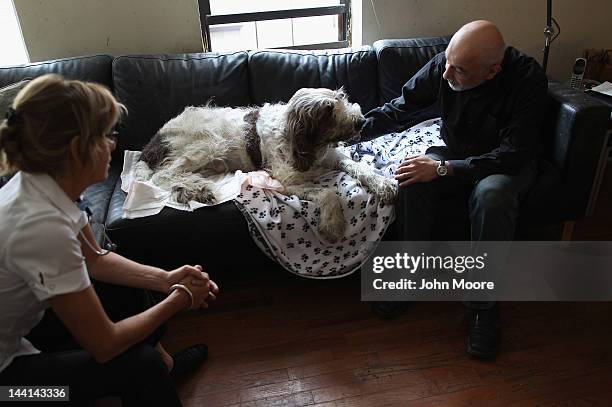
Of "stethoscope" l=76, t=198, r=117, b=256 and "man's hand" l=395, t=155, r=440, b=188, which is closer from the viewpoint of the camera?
"stethoscope" l=76, t=198, r=117, b=256

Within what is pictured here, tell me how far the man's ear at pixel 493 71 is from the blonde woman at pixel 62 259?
1488mm

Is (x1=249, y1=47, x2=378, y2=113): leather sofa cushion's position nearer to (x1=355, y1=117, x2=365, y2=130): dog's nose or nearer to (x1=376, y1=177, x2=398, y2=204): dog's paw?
(x1=355, y1=117, x2=365, y2=130): dog's nose

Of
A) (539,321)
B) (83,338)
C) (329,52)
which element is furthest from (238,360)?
(329,52)

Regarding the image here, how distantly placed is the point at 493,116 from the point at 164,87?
1.65 m

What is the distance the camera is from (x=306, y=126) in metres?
2.10

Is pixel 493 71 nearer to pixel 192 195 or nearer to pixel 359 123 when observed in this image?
pixel 359 123

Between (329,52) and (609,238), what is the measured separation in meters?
1.83

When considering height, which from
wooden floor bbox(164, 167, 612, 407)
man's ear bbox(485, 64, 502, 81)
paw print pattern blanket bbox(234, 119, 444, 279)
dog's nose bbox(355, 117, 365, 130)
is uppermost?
man's ear bbox(485, 64, 502, 81)

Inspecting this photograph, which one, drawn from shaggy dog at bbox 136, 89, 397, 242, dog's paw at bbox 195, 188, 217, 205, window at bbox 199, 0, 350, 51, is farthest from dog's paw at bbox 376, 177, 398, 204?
window at bbox 199, 0, 350, 51

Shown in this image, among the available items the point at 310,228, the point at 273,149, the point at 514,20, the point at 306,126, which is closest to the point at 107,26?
the point at 273,149

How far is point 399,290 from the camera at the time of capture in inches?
85.0

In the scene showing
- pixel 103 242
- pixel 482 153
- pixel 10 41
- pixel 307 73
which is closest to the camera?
pixel 103 242

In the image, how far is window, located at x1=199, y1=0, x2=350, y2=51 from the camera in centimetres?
303

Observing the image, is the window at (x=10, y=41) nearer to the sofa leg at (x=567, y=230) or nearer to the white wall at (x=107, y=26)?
the white wall at (x=107, y=26)
